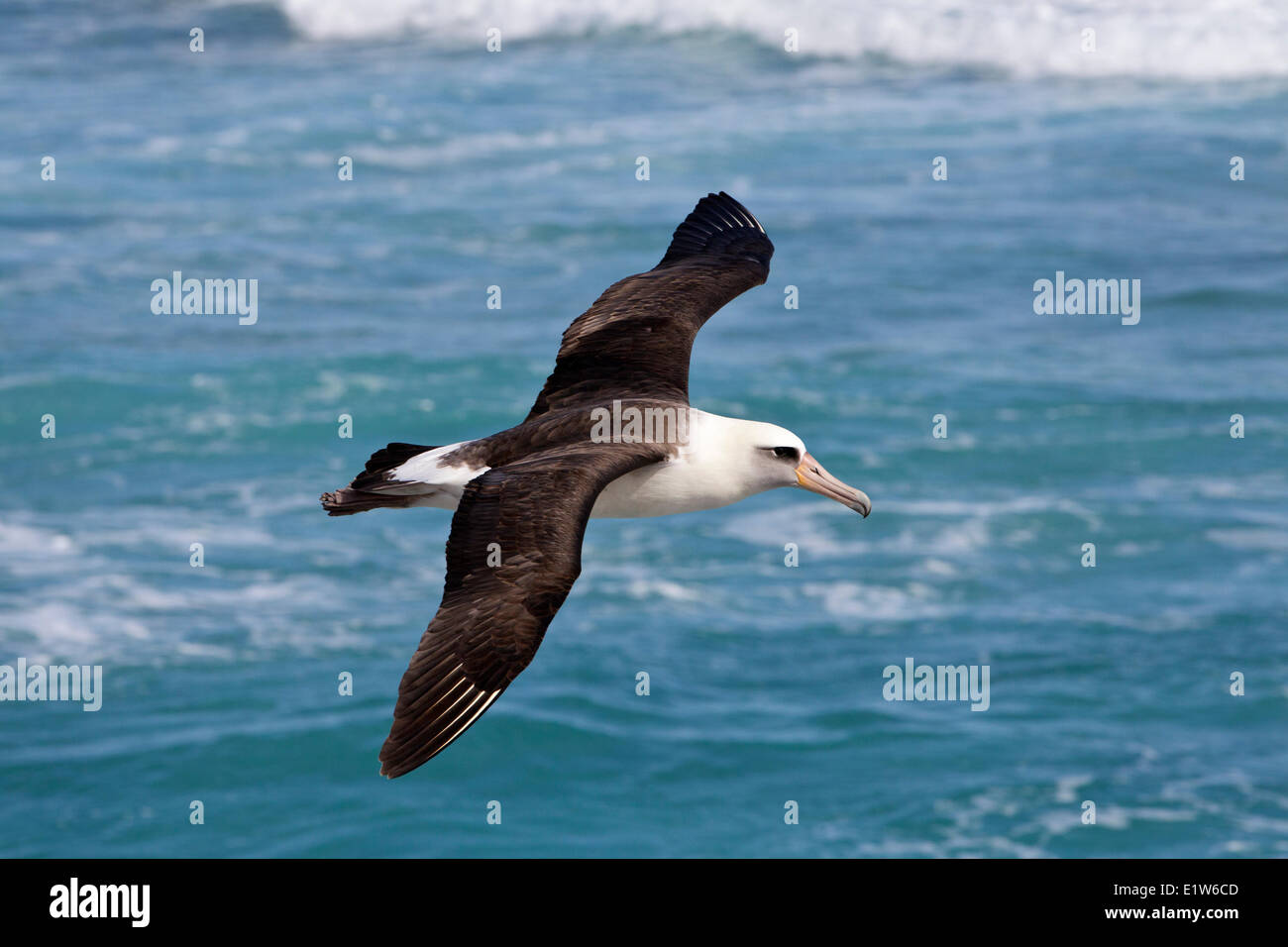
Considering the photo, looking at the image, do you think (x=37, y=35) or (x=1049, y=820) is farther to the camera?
(x=37, y=35)

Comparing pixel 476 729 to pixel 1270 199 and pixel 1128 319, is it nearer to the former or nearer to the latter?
pixel 1128 319

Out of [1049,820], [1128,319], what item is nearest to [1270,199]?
[1128,319]

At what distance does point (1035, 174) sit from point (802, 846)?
35436 mm

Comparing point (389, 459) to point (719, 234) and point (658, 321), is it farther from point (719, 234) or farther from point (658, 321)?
point (719, 234)

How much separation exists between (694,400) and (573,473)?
3644 cm

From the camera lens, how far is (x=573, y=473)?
1369 centimetres

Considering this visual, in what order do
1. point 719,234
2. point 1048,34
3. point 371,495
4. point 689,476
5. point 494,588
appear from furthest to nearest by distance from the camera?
1. point 1048,34
2. point 719,234
3. point 689,476
4. point 371,495
5. point 494,588

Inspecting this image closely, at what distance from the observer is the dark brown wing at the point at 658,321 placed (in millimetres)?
16391

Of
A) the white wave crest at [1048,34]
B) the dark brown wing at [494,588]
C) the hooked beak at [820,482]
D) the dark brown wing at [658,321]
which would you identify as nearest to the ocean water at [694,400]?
the white wave crest at [1048,34]

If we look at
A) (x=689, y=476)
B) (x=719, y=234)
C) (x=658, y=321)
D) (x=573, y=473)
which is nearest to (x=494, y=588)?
(x=573, y=473)

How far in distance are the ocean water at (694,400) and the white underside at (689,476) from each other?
70.1 ft

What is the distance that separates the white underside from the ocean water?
21355 millimetres

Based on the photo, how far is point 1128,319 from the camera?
57094 mm

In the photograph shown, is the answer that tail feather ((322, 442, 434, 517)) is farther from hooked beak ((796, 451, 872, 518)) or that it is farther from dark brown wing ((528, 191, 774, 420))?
hooked beak ((796, 451, 872, 518))
